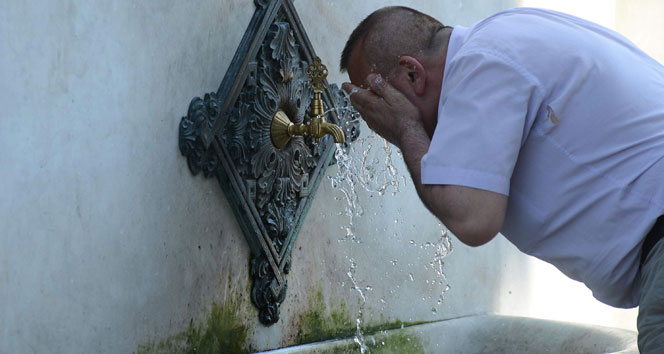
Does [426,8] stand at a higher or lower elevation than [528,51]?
lower

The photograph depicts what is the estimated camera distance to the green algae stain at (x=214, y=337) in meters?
1.18

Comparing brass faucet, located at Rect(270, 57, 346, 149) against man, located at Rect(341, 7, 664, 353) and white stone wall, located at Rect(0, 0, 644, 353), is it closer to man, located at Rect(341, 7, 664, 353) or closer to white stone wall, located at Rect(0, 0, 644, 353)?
white stone wall, located at Rect(0, 0, 644, 353)

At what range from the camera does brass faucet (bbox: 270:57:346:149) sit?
1.34 metres

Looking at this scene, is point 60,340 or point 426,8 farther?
point 426,8

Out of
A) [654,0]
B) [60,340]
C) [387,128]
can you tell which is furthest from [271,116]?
[654,0]

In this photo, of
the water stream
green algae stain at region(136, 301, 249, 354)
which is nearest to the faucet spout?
the water stream

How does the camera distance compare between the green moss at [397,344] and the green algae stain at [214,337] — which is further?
the green moss at [397,344]

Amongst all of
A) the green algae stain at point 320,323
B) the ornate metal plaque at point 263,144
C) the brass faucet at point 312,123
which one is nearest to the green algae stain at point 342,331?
the green algae stain at point 320,323

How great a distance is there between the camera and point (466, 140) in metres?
0.88

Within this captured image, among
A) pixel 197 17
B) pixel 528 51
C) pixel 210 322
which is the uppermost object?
pixel 528 51

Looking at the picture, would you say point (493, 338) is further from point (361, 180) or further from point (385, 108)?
point (385, 108)

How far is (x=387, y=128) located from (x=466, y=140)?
0.20 m

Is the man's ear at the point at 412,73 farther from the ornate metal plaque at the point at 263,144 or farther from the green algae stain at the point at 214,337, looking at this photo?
the green algae stain at the point at 214,337

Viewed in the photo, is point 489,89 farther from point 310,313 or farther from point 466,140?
point 310,313
